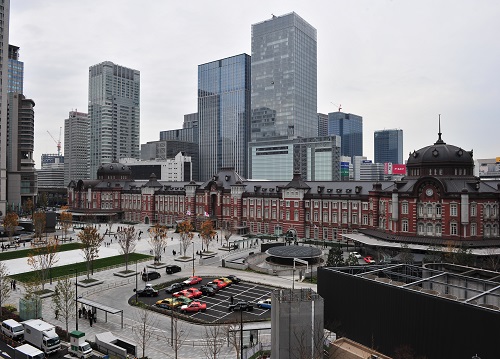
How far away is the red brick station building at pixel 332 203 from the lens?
65.1 metres

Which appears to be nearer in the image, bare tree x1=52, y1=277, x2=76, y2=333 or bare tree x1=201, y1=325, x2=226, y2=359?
bare tree x1=201, y1=325, x2=226, y2=359

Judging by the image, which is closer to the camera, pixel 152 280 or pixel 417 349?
pixel 417 349

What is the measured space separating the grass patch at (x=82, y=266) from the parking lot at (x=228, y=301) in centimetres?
1317

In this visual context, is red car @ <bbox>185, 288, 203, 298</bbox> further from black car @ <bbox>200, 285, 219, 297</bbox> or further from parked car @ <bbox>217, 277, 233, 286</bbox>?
parked car @ <bbox>217, 277, 233, 286</bbox>

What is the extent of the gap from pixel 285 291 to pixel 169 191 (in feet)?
295

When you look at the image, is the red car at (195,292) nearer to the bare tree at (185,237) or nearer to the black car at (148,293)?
the black car at (148,293)

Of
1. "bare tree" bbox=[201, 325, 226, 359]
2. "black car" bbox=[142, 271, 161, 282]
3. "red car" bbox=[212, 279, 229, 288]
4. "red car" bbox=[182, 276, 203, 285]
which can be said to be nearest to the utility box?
"bare tree" bbox=[201, 325, 226, 359]

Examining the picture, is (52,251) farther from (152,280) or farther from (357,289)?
(357,289)

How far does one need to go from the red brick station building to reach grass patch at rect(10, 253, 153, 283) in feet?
90.7

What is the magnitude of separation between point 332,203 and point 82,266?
50.4 metres

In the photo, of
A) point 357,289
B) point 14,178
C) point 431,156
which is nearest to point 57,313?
point 357,289

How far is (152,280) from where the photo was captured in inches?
2126

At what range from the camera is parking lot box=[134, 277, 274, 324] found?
3925cm

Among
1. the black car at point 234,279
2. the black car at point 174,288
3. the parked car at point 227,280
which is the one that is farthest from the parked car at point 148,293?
the black car at point 234,279
